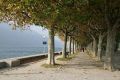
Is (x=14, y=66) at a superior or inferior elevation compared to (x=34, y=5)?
inferior

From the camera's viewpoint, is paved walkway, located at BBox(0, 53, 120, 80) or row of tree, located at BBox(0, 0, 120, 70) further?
row of tree, located at BBox(0, 0, 120, 70)

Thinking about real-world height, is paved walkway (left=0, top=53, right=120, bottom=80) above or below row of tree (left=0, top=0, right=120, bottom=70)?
below

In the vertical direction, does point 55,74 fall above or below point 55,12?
below

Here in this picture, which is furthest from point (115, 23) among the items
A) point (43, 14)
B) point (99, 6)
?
point (43, 14)

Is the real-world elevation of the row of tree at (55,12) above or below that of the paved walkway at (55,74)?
above

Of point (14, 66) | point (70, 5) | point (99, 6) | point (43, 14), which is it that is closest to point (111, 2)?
point (99, 6)

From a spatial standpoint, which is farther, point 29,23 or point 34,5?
point 29,23

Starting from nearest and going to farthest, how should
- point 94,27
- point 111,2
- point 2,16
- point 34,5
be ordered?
1. point 34,5
2. point 111,2
3. point 2,16
4. point 94,27

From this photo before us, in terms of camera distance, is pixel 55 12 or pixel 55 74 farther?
pixel 55 12

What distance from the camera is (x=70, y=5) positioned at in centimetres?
2552

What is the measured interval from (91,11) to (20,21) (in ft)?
17.7

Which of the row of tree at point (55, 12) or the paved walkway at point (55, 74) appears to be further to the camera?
the row of tree at point (55, 12)

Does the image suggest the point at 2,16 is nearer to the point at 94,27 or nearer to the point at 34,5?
the point at 34,5

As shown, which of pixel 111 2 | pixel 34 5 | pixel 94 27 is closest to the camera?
pixel 34 5
